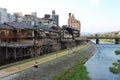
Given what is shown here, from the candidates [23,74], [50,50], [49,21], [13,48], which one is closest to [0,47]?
[13,48]

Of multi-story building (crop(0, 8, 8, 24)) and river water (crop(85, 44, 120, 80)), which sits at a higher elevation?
multi-story building (crop(0, 8, 8, 24))

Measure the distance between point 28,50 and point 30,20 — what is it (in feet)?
192

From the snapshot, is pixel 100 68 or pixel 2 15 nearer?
pixel 100 68

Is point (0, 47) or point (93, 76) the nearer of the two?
point (93, 76)

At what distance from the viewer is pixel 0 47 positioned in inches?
2076

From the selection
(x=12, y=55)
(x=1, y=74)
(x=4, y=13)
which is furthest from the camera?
(x=4, y=13)

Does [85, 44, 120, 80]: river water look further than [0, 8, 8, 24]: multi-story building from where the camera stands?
No

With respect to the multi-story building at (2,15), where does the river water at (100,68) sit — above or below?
below

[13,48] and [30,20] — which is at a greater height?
[30,20]

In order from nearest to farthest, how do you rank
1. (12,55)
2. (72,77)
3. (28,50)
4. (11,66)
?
(72,77) < (11,66) < (12,55) < (28,50)

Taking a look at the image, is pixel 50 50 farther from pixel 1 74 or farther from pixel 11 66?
pixel 1 74

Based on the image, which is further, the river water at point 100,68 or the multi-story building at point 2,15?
the multi-story building at point 2,15

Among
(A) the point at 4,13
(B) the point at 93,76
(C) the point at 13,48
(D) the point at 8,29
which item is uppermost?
(A) the point at 4,13

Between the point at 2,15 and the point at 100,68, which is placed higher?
the point at 2,15
